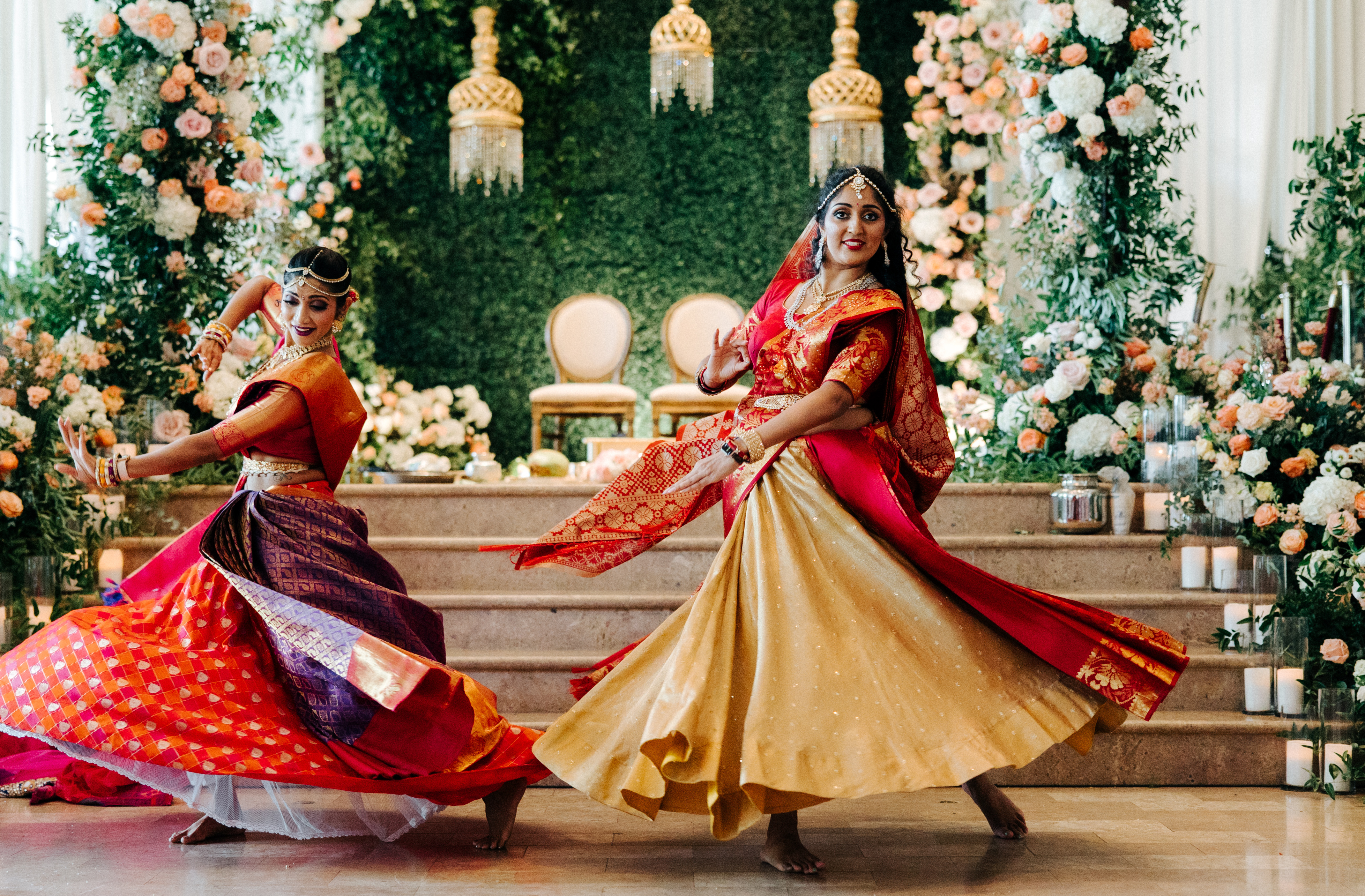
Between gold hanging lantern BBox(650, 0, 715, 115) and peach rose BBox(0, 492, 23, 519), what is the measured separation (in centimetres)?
394

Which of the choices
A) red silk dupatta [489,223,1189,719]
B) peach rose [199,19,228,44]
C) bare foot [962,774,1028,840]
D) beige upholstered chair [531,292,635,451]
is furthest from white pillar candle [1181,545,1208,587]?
peach rose [199,19,228,44]

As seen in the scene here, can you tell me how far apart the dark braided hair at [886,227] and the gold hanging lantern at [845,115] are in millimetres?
3925

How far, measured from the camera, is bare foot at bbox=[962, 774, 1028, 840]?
9.05 ft

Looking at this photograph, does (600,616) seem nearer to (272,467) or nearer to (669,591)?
(669,591)

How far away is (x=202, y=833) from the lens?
269 cm

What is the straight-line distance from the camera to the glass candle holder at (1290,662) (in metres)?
3.37

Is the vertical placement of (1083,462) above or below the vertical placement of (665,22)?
below

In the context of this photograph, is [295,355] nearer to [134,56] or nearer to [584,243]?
[134,56]

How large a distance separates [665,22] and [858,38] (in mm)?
1233

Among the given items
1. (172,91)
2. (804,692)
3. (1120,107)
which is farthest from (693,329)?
(804,692)

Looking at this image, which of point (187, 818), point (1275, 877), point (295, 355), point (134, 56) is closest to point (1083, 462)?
point (1275, 877)

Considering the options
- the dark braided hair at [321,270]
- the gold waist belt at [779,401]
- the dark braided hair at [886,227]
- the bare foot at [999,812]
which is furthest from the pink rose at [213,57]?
the bare foot at [999,812]

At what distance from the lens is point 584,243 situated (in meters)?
7.45

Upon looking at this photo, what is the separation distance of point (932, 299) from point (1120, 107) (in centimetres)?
218
